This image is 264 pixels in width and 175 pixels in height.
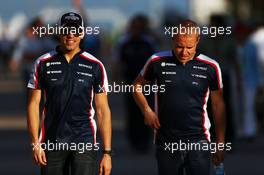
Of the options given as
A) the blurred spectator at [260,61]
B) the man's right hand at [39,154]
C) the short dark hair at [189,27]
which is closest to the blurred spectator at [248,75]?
the blurred spectator at [260,61]

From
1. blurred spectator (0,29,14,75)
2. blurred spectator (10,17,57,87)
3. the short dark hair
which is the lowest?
the short dark hair

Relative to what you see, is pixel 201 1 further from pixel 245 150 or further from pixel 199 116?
pixel 199 116

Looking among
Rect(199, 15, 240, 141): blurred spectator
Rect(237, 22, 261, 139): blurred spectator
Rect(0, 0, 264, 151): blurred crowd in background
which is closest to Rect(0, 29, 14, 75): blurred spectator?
Rect(0, 0, 264, 151): blurred crowd in background

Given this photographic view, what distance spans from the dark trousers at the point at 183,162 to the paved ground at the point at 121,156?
508 centimetres

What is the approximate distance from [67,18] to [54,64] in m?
0.37

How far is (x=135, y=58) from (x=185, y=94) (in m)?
7.56

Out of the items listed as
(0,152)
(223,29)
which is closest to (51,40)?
(0,152)

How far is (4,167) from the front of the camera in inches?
636

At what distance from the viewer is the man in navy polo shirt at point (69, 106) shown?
31.7ft

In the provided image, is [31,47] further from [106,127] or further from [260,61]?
[106,127]

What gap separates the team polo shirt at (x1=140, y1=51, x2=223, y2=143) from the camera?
1012 centimetres

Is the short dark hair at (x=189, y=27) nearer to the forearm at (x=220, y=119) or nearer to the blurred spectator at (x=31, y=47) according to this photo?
the forearm at (x=220, y=119)

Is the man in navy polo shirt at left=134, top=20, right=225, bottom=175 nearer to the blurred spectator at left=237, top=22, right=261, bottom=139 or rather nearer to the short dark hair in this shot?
the short dark hair

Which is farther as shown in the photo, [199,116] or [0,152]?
[0,152]
